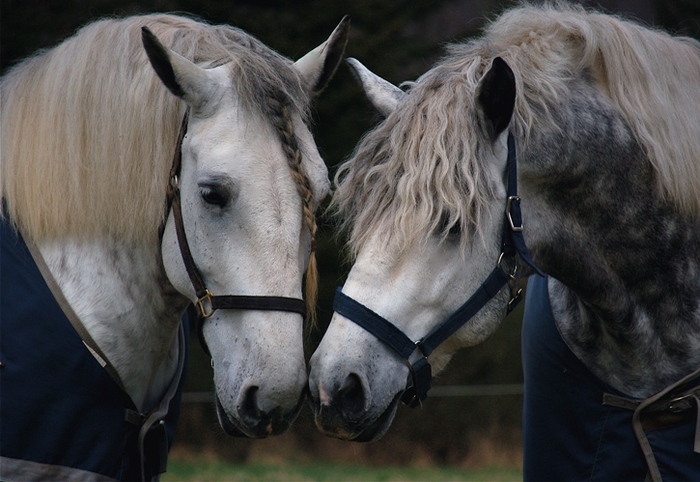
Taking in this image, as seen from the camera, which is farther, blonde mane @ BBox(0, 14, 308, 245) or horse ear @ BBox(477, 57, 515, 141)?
blonde mane @ BBox(0, 14, 308, 245)

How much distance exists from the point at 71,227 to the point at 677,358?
6.38 feet

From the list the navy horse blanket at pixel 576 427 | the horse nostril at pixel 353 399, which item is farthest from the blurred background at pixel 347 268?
the horse nostril at pixel 353 399

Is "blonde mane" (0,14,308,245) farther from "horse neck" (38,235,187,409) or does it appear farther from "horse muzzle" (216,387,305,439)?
"horse muzzle" (216,387,305,439)

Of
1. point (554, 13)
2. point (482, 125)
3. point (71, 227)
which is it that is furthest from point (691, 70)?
point (71, 227)

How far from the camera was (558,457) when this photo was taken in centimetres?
304

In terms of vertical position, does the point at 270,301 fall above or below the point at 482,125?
below

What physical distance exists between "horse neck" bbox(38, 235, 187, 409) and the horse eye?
281 mm

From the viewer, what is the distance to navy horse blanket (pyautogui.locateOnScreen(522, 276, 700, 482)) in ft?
9.08

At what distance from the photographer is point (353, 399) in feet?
7.97

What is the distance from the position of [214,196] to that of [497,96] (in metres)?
0.88

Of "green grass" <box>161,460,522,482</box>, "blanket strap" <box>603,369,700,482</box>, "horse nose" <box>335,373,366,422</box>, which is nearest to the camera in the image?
"horse nose" <box>335,373,366,422</box>

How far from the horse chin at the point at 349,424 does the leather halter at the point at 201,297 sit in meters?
0.32

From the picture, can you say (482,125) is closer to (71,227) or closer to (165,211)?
(165,211)

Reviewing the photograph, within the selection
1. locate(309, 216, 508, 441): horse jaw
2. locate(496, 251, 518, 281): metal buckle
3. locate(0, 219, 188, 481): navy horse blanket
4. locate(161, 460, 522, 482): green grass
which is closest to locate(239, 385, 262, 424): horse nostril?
locate(309, 216, 508, 441): horse jaw
